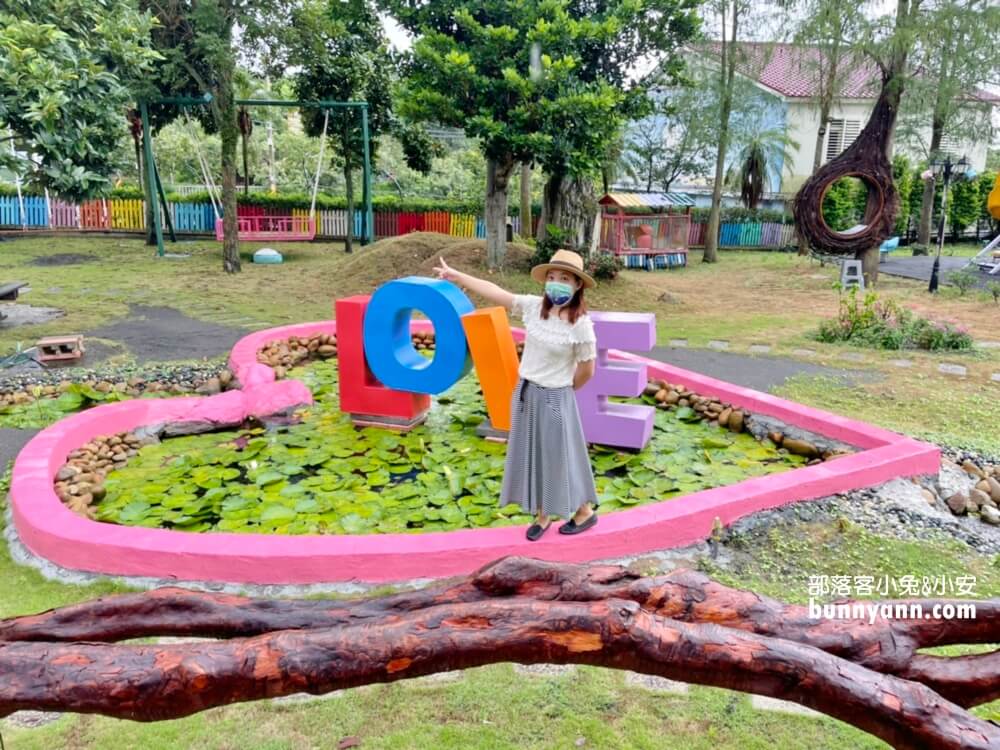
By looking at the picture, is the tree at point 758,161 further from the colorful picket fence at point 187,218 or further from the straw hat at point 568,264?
the straw hat at point 568,264

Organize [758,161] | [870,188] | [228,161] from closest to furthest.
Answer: [228,161], [870,188], [758,161]

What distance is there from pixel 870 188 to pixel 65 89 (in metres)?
14.9

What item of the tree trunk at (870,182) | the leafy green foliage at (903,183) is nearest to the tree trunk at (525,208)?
the tree trunk at (870,182)

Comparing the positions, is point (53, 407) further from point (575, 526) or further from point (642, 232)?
point (642, 232)

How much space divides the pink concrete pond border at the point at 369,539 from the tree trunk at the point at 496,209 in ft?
28.8

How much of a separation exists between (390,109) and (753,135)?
13398 millimetres

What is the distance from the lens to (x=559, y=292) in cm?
390

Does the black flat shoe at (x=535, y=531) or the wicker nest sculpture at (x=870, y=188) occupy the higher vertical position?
the wicker nest sculpture at (x=870, y=188)

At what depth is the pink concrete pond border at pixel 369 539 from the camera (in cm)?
379

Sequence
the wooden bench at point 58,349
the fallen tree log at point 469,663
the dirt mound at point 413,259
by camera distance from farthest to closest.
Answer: the dirt mound at point 413,259, the wooden bench at point 58,349, the fallen tree log at point 469,663

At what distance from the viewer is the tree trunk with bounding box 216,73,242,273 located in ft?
49.9

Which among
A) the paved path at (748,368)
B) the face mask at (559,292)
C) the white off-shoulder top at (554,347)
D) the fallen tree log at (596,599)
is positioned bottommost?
the paved path at (748,368)

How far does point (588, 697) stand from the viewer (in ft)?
9.61

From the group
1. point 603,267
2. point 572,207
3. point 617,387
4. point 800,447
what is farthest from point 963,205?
point 617,387
